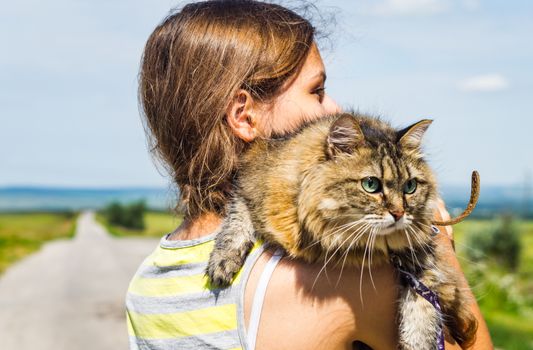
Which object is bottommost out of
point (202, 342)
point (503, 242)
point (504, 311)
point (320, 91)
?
point (503, 242)

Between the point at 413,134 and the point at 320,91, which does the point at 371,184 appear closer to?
the point at 413,134

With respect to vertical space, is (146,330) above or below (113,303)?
above

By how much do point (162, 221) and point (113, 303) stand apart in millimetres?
34309

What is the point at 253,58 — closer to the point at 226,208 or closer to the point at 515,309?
the point at 226,208

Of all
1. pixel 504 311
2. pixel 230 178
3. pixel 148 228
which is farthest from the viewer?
pixel 148 228

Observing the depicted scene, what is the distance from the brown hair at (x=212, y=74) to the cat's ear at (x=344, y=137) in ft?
1.48

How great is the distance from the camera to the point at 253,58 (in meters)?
2.86

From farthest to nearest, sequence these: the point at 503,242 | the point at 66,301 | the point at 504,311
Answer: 1. the point at 503,242
2. the point at 66,301
3. the point at 504,311

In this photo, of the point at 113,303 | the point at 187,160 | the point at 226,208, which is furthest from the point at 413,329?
the point at 113,303

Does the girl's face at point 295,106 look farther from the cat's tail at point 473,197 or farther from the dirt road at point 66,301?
the dirt road at point 66,301

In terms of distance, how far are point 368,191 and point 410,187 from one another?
0.21 metres

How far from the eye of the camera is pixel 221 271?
255cm

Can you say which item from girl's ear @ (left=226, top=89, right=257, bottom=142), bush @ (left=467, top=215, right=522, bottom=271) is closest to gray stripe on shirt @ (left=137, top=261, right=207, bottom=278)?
girl's ear @ (left=226, top=89, right=257, bottom=142)

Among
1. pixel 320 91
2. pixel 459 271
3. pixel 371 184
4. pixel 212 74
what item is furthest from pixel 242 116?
pixel 459 271
